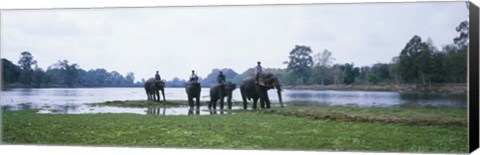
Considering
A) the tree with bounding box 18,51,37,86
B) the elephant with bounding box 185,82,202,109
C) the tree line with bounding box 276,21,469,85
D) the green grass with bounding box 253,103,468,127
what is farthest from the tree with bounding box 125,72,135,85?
the tree line with bounding box 276,21,469,85

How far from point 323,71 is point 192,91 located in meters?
3.04

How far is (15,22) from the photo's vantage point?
19.0m

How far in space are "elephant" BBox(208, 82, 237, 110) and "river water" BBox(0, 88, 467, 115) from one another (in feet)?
0.45

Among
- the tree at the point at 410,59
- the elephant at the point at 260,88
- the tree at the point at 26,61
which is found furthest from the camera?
the tree at the point at 26,61

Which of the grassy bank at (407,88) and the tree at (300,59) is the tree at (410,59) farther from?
the tree at (300,59)

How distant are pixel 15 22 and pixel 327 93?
7362mm

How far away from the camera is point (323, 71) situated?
17609mm

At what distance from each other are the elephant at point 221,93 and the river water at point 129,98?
0.45 ft

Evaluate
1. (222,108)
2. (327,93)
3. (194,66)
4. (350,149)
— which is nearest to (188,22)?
(194,66)

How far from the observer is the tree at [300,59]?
56.6 feet

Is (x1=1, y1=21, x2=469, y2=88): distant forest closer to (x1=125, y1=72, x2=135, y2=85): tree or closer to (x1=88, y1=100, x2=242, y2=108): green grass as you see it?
(x1=125, y1=72, x2=135, y2=85): tree

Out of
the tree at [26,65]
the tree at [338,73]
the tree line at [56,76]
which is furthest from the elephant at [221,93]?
the tree at [26,65]

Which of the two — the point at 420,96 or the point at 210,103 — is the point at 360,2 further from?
the point at 210,103

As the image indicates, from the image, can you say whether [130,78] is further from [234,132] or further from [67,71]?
[234,132]
